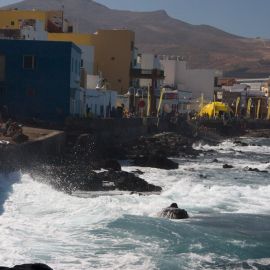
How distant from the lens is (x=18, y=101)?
106 ft

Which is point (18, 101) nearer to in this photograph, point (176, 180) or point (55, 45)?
point (55, 45)

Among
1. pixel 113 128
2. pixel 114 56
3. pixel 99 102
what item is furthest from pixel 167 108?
pixel 113 128

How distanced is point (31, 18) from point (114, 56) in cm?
742

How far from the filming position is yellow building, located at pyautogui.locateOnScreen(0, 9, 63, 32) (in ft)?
163

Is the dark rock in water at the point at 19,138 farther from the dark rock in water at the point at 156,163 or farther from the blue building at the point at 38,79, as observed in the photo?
the blue building at the point at 38,79

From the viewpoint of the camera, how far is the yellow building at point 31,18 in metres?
49.8

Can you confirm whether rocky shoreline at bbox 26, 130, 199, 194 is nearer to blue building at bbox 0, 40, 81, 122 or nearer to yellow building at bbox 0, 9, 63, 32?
blue building at bbox 0, 40, 81, 122

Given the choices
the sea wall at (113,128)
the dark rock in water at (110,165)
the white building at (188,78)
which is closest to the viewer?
the dark rock in water at (110,165)

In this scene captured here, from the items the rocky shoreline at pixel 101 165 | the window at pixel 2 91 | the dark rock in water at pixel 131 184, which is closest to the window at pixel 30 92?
the window at pixel 2 91

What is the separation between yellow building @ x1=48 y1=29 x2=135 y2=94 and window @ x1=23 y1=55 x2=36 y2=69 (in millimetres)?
21160

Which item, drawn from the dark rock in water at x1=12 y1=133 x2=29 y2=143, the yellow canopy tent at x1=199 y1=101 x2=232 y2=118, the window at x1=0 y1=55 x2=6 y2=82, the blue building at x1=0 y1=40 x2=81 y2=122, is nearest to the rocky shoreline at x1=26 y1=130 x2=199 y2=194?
the dark rock in water at x1=12 y1=133 x2=29 y2=143

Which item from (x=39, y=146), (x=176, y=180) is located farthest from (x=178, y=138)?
(x=39, y=146)

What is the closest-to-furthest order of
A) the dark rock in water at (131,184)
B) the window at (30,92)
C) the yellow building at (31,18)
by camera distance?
the dark rock in water at (131,184) → the window at (30,92) → the yellow building at (31,18)

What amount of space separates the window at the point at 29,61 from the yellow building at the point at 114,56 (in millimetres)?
21160
